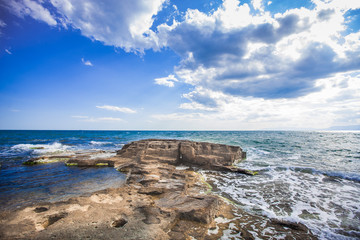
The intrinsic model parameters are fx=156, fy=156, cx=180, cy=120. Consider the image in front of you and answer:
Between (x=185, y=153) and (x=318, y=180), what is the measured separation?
31.8ft

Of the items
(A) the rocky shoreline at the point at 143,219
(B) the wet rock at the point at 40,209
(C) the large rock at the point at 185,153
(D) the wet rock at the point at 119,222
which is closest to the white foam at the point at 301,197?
(A) the rocky shoreline at the point at 143,219

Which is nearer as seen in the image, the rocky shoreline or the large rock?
the rocky shoreline

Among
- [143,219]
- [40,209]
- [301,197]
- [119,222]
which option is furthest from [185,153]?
[40,209]

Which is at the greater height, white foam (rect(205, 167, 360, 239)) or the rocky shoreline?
the rocky shoreline

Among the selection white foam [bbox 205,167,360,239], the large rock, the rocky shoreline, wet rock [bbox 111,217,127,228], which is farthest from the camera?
the large rock

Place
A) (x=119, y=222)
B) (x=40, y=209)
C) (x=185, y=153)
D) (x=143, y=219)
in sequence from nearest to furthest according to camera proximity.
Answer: (x=119, y=222)
(x=143, y=219)
(x=40, y=209)
(x=185, y=153)

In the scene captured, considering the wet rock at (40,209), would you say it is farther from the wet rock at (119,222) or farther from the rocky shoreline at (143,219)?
the wet rock at (119,222)

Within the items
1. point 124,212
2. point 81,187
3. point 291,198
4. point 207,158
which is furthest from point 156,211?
point 207,158

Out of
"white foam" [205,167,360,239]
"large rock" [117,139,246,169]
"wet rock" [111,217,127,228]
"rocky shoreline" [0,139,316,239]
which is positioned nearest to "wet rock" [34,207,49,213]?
"rocky shoreline" [0,139,316,239]

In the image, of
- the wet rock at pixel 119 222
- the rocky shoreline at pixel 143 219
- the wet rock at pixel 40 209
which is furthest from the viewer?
the wet rock at pixel 40 209

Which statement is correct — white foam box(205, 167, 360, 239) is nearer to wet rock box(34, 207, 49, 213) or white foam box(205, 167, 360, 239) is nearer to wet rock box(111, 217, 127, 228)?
wet rock box(111, 217, 127, 228)

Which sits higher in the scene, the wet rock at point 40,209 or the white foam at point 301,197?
the wet rock at point 40,209

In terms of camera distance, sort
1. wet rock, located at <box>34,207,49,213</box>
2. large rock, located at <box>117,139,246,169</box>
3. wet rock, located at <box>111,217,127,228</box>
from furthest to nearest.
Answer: large rock, located at <box>117,139,246,169</box> → wet rock, located at <box>34,207,49,213</box> → wet rock, located at <box>111,217,127,228</box>

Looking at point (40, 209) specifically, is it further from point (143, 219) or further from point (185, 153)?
point (185, 153)
